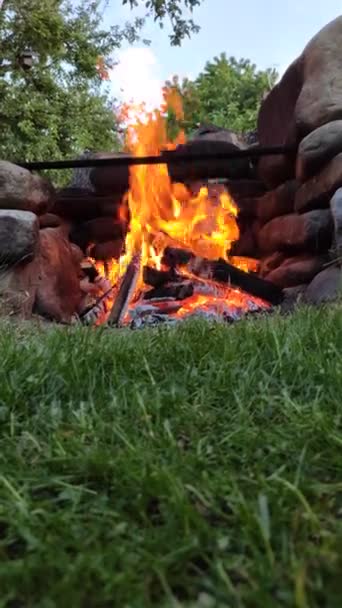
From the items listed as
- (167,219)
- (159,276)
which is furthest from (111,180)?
(159,276)

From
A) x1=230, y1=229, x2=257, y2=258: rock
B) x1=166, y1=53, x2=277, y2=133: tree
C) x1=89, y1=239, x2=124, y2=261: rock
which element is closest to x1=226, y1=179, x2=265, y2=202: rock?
x1=230, y1=229, x2=257, y2=258: rock

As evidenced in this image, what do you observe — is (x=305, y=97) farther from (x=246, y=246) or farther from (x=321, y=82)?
(x=246, y=246)

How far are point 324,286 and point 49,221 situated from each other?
2535 mm

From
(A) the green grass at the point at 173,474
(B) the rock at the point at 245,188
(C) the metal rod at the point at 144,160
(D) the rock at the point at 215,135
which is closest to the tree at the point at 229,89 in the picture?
(D) the rock at the point at 215,135

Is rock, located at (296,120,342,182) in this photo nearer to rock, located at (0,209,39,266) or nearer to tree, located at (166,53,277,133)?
rock, located at (0,209,39,266)

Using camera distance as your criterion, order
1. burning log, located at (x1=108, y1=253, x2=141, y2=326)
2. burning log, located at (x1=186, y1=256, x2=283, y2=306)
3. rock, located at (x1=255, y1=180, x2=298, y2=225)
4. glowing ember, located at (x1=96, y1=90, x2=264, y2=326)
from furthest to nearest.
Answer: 1. glowing ember, located at (x1=96, y1=90, x2=264, y2=326)
2. rock, located at (x1=255, y1=180, x2=298, y2=225)
3. burning log, located at (x1=186, y1=256, x2=283, y2=306)
4. burning log, located at (x1=108, y1=253, x2=141, y2=326)

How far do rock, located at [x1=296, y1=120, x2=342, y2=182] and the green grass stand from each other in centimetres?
257

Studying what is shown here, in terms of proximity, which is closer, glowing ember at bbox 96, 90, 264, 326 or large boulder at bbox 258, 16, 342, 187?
large boulder at bbox 258, 16, 342, 187

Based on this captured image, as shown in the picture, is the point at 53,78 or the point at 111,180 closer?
the point at 111,180

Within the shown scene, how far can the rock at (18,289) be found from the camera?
4398mm

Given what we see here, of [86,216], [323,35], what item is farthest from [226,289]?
[323,35]

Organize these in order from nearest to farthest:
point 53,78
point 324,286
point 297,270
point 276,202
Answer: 1. point 324,286
2. point 297,270
3. point 276,202
4. point 53,78

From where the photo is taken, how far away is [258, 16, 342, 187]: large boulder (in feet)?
15.5

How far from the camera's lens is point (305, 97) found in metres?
4.88
